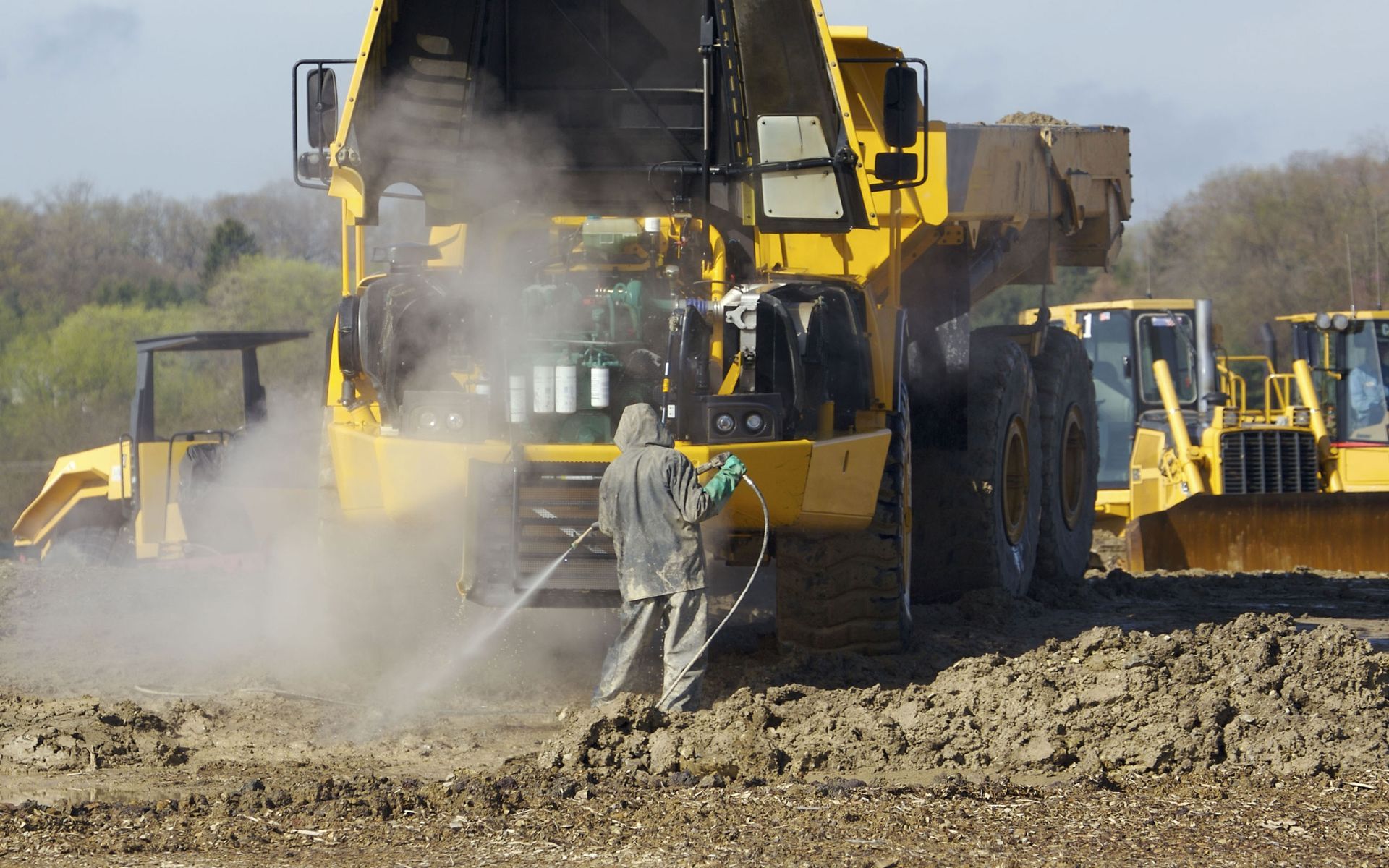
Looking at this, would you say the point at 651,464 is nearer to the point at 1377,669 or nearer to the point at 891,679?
the point at 891,679

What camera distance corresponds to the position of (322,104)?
23.5ft

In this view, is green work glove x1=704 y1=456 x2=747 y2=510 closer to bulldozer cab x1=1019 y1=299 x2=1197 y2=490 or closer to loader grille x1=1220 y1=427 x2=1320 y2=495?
loader grille x1=1220 y1=427 x2=1320 y2=495

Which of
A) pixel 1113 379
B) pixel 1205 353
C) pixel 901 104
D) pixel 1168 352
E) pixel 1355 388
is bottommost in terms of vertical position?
pixel 1355 388

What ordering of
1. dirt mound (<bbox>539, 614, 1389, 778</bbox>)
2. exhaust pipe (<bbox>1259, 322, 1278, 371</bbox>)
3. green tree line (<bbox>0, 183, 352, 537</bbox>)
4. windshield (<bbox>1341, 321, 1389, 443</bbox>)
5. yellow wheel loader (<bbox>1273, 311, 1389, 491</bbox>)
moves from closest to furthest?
dirt mound (<bbox>539, 614, 1389, 778</bbox>) < exhaust pipe (<bbox>1259, 322, 1278, 371</bbox>) < yellow wheel loader (<bbox>1273, 311, 1389, 491</bbox>) < windshield (<bbox>1341, 321, 1389, 443</bbox>) < green tree line (<bbox>0, 183, 352, 537</bbox>)

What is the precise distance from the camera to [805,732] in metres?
5.96

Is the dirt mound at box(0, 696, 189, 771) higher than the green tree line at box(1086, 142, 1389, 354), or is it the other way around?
the green tree line at box(1086, 142, 1389, 354)

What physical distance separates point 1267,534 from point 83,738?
9.27 metres

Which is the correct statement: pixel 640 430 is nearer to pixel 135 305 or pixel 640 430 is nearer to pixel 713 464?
pixel 713 464

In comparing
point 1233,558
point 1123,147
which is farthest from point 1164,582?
point 1123,147

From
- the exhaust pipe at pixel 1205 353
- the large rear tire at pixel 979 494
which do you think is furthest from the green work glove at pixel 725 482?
the exhaust pipe at pixel 1205 353

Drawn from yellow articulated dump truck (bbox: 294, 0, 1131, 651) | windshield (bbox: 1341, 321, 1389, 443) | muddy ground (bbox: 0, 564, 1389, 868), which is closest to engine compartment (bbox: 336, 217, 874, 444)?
yellow articulated dump truck (bbox: 294, 0, 1131, 651)

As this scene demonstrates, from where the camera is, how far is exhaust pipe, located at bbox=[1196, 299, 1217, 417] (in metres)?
14.2

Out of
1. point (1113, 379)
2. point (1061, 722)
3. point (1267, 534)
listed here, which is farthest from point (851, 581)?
point (1113, 379)

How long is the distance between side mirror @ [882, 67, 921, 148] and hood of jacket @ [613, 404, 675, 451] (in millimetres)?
1645
